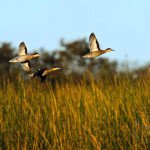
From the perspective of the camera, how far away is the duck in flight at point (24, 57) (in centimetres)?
296

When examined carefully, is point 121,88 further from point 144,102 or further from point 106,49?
point 106,49

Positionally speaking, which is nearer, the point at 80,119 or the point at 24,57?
the point at 24,57

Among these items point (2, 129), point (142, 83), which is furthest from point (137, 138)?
point (142, 83)

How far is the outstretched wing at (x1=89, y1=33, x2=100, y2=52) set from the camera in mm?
3216

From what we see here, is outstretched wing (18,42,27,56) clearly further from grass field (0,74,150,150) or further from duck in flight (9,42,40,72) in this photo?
grass field (0,74,150,150)

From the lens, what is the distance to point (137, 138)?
A: 5016 mm

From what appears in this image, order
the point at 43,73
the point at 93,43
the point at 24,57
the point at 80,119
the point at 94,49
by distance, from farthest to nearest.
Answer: the point at 80,119, the point at 93,43, the point at 94,49, the point at 24,57, the point at 43,73

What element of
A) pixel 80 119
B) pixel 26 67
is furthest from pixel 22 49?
pixel 80 119

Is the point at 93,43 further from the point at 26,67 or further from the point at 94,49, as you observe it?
the point at 26,67

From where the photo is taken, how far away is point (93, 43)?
331cm

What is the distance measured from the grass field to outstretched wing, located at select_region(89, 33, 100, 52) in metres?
1.50

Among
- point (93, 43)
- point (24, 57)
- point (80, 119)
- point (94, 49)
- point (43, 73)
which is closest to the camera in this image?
point (43, 73)

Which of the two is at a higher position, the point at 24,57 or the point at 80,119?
the point at 24,57

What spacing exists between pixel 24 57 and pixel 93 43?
0.57 m
